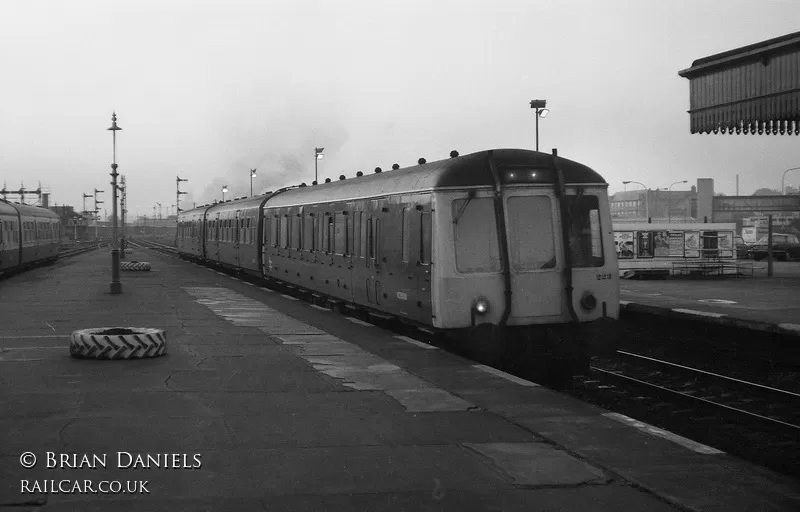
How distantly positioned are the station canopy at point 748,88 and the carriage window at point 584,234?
8116mm

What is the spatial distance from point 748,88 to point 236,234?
73.8 ft

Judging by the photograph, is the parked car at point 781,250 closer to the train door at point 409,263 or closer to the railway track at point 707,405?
the railway track at point 707,405

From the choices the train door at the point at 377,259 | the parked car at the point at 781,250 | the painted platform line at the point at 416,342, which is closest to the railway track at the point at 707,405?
the painted platform line at the point at 416,342

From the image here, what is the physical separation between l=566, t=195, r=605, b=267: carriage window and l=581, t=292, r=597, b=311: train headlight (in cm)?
46

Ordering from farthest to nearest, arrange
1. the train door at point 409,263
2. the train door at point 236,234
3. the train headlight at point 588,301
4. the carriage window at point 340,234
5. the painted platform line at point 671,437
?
the train door at point 236,234 < the carriage window at point 340,234 < the train door at point 409,263 < the train headlight at point 588,301 < the painted platform line at point 671,437

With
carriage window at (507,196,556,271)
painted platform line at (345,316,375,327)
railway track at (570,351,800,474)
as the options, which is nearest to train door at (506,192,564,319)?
carriage window at (507,196,556,271)

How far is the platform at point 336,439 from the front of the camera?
6.48 meters

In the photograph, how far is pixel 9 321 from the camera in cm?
1897

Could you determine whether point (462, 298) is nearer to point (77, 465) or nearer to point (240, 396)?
point (240, 396)

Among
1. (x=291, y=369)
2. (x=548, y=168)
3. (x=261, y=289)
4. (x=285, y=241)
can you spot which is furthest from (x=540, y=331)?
(x=261, y=289)

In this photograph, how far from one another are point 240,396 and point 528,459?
406 centimetres

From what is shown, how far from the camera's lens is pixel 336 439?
8203mm

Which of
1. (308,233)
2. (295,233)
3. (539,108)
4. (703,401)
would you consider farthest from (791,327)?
(539,108)

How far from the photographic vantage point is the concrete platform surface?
64.3 ft
